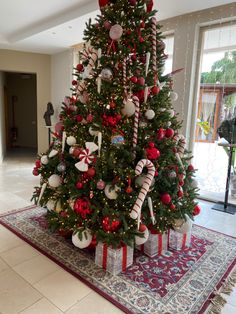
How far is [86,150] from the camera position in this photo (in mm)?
2049

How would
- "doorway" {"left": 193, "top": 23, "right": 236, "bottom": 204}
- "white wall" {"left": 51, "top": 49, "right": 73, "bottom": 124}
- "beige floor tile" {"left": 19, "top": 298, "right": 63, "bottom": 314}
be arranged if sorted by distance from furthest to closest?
"white wall" {"left": 51, "top": 49, "right": 73, "bottom": 124}, "doorway" {"left": 193, "top": 23, "right": 236, "bottom": 204}, "beige floor tile" {"left": 19, "top": 298, "right": 63, "bottom": 314}

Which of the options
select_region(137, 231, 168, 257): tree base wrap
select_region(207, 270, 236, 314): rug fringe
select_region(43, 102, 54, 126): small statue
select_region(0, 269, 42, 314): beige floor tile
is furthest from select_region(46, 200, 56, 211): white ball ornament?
select_region(43, 102, 54, 126): small statue

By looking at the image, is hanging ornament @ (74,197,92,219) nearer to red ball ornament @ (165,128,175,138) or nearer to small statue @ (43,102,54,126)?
red ball ornament @ (165,128,175,138)

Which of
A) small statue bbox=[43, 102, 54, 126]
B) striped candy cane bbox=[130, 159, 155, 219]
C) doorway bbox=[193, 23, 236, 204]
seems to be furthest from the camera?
small statue bbox=[43, 102, 54, 126]

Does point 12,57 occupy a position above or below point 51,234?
above

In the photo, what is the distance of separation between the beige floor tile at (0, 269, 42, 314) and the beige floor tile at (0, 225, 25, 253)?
1.35 ft

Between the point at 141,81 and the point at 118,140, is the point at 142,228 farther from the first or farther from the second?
the point at 141,81

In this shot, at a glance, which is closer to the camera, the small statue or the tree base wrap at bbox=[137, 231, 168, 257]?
the tree base wrap at bbox=[137, 231, 168, 257]

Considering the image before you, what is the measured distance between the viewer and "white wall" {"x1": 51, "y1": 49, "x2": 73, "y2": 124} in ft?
19.2

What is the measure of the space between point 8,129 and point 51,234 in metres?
6.54

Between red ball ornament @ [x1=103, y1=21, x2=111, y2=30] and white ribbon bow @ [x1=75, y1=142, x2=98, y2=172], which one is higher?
red ball ornament @ [x1=103, y1=21, x2=111, y2=30]

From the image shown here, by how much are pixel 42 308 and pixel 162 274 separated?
39.4 inches

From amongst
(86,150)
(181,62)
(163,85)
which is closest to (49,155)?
(86,150)

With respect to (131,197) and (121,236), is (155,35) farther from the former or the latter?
(121,236)
